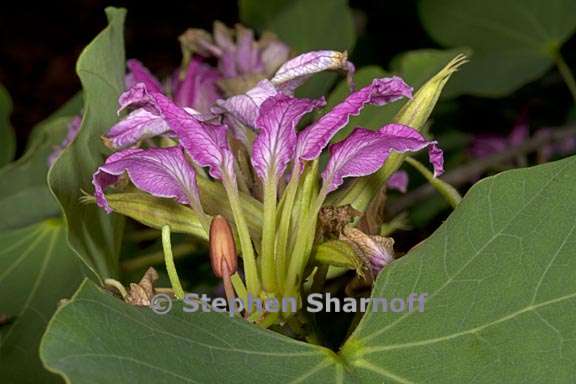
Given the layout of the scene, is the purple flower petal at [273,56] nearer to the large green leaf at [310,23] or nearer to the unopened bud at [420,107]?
the large green leaf at [310,23]

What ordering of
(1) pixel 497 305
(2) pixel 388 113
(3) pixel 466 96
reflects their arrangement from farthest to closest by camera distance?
(3) pixel 466 96 < (2) pixel 388 113 < (1) pixel 497 305

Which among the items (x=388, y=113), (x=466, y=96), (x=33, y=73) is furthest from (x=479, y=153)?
(x=33, y=73)

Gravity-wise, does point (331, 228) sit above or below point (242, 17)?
above

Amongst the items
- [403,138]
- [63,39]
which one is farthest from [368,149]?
[63,39]

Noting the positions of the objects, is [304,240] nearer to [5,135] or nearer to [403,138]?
[403,138]

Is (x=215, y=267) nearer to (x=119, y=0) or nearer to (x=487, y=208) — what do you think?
(x=487, y=208)

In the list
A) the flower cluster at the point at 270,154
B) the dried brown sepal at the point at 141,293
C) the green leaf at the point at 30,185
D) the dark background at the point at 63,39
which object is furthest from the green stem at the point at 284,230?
the dark background at the point at 63,39
